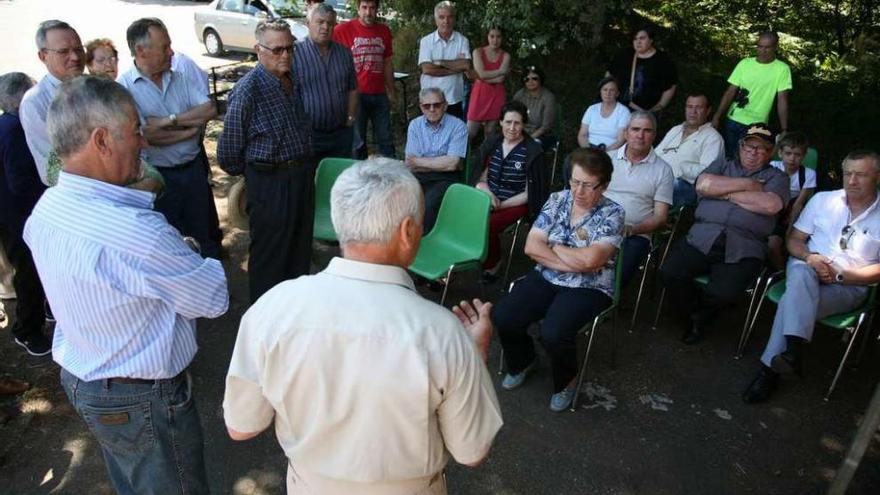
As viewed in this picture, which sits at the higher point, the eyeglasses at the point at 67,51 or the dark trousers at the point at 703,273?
the eyeglasses at the point at 67,51

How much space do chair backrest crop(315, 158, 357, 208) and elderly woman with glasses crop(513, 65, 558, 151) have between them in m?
2.23

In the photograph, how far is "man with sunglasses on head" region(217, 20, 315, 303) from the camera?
3531 mm

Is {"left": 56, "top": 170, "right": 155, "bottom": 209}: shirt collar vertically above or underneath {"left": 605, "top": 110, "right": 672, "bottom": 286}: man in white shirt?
above

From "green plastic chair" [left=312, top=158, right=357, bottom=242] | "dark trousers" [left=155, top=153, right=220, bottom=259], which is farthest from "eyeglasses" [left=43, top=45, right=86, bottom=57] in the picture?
"green plastic chair" [left=312, top=158, right=357, bottom=242]

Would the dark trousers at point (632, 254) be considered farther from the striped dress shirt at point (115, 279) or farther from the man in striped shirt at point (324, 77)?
the striped dress shirt at point (115, 279)

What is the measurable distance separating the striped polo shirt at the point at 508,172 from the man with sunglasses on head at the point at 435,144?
35 centimetres

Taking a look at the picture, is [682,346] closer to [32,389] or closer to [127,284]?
[127,284]

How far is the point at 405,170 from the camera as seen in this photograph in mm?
1591

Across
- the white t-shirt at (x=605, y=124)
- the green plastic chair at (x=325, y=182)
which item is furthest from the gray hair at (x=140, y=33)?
the white t-shirt at (x=605, y=124)

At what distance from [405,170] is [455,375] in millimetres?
529

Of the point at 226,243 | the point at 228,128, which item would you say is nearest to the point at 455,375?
the point at 228,128

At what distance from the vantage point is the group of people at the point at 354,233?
1.46 metres

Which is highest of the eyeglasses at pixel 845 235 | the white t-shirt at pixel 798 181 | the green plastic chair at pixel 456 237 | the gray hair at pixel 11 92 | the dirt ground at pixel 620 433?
the gray hair at pixel 11 92

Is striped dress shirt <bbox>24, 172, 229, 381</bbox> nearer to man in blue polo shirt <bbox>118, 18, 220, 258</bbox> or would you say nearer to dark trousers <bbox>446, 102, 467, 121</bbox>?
man in blue polo shirt <bbox>118, 18, 220, 258</bbox>
